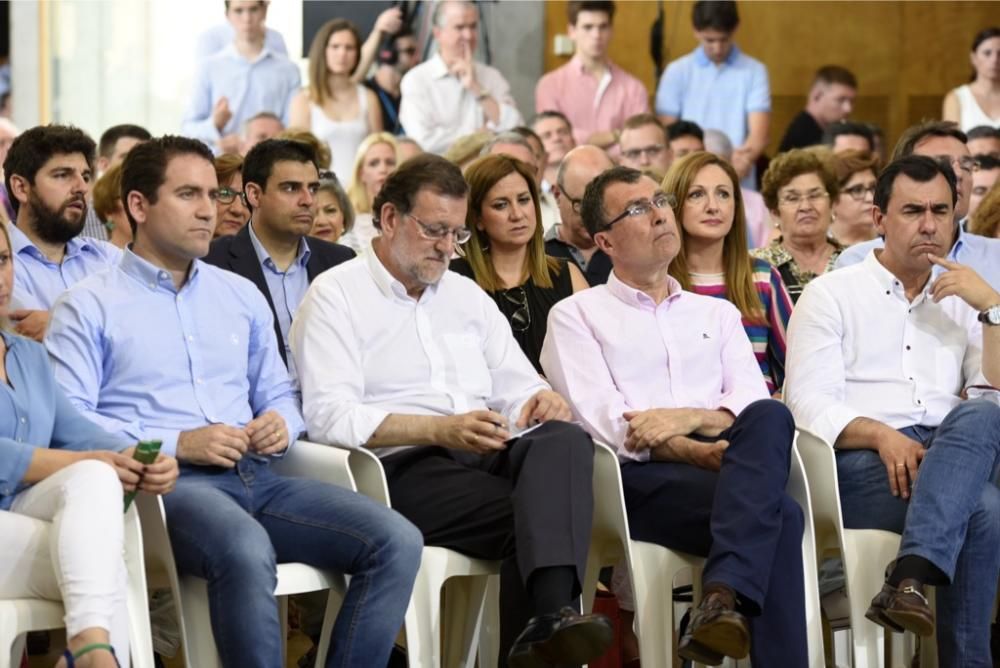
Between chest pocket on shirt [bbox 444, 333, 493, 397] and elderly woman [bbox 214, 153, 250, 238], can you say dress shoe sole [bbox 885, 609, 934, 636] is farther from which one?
elderly woman [bbox 214, 153, 250, 238]

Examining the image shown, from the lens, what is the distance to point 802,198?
16.5 feet

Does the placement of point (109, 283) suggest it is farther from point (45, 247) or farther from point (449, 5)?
point (449, 5)

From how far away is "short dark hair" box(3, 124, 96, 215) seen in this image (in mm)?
4102

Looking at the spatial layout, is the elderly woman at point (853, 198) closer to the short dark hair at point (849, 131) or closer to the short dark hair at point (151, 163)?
the short dark hair at point (849, 131)

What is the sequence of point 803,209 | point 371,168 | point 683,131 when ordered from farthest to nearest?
1. point 683,131
2. point 371,168
3. point 803,209

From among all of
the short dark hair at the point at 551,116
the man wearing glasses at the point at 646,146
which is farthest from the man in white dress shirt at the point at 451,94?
the man wearing glasses at the point at 646,146

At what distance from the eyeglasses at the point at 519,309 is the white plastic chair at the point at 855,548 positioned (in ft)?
2.81

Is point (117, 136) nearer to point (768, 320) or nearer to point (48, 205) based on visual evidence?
point (48, 205)

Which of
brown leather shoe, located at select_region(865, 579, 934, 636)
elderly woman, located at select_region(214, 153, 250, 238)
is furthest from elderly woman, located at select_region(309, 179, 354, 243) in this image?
brown leather shoe, located at select_region(865, 579, 934, 636)

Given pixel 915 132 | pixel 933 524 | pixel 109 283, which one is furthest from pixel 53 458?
pixel 915 132

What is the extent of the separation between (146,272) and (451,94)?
4554 millimetres

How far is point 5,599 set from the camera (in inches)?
113

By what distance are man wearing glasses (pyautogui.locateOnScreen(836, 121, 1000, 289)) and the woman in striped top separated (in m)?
0.39

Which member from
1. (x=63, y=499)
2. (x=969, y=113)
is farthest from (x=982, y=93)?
(x=63, y=499)
